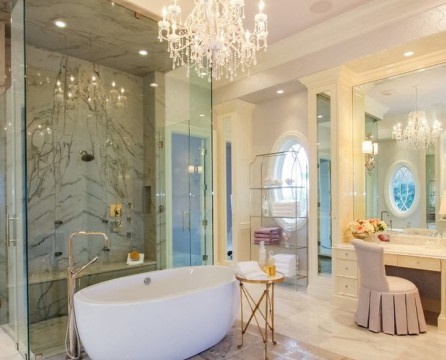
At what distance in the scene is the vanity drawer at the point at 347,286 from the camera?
381 centimetres

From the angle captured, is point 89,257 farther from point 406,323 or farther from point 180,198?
point 406,323

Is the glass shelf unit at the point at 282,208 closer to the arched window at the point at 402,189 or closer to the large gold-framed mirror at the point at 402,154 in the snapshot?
the large gold-framed mirror at the point at 402,154

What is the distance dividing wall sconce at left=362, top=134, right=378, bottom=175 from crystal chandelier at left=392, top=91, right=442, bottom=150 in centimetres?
29

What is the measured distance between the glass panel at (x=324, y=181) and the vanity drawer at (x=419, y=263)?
0.97m

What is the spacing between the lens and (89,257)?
158 inches

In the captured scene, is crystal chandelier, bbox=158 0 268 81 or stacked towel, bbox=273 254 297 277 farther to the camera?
stacked towel, bbox=273 254 297 277

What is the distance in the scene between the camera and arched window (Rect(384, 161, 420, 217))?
12.7ft

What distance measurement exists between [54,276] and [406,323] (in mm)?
3470

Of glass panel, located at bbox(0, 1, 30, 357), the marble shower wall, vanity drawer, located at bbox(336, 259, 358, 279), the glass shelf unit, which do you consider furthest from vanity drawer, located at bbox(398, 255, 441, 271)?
glass panel, located at bbox(0, 1, 30, 357)

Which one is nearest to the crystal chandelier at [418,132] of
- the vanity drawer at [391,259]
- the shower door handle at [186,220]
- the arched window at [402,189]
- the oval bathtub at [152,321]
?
the arched window at [402,189]

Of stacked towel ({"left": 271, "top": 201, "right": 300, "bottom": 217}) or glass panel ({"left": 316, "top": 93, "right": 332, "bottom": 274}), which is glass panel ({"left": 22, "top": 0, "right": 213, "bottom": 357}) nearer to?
stacked towel ({"left": 271, "top": 201, "right": 300, "bottom": 217})

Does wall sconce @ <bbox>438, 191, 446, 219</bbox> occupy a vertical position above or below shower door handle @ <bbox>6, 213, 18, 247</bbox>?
above

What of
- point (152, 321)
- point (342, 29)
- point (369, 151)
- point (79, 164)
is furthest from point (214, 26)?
point (369, 151)

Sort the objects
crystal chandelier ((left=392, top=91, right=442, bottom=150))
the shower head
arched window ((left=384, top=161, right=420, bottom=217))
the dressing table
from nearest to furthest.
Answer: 1. the dressing table
2. crystal chandelier ((left=392, top=91, right=442, bottom=150))
3. arched window ((left=384, top=161, right=420, bottom=217))
4. the shower head
